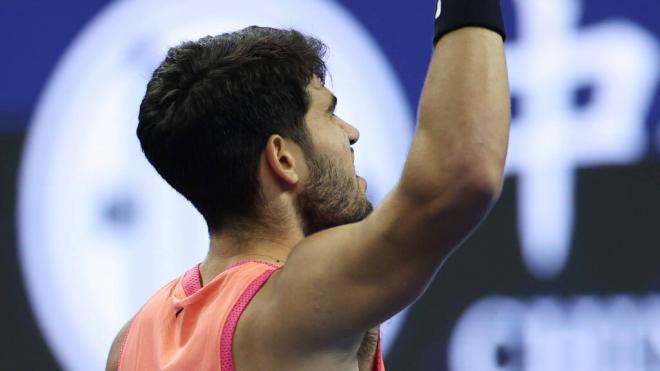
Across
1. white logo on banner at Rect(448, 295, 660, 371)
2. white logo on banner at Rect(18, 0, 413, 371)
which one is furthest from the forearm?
white logo on banner at Rect(18, 0, 413, 371)

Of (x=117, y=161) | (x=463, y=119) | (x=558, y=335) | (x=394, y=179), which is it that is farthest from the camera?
(x=117, y=161)

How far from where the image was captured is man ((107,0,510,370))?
50.5 inches

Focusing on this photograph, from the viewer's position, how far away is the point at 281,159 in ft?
5.25

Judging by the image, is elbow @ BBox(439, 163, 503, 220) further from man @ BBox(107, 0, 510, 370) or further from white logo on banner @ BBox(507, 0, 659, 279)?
white logo on banner @ BBox(507, 0, 659, 279)

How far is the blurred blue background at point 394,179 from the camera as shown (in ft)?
10.1

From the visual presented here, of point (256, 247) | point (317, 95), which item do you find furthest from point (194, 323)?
point (317, 95)

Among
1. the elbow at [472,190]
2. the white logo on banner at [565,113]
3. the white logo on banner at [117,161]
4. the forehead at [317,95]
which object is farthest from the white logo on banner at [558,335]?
the elbow at [472,190]

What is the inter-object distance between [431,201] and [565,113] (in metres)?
1.92

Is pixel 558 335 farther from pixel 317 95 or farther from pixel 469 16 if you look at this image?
pixel 469 16

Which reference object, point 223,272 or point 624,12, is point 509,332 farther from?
point 223,272

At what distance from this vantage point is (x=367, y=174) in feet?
10.8

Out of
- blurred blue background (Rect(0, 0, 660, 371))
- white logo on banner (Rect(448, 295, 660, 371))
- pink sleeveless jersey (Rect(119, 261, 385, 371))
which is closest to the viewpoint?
pink sleeveless jersey (Rect(119, 261, 385, 371))

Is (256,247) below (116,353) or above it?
above

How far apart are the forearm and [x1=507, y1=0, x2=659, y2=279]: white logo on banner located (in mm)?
1875
